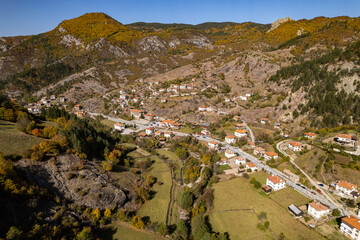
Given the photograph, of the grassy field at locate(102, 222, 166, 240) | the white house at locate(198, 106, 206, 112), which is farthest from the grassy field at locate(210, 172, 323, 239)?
the white house at locate(198, 106, 206, 112)

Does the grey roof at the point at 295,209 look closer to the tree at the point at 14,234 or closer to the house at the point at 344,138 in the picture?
the house at the point at 344,138

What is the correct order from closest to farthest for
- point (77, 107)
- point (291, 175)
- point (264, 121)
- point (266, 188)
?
1. point (266, 188)
2. point (291, 175)
3. point (264, 121)
4. point (77, 107)

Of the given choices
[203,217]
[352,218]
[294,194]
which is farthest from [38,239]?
[352,218]

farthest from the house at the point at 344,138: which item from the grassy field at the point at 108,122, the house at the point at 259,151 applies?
the grassy field at the point at 108,122

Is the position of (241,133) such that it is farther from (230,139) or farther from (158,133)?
A: (158,133)

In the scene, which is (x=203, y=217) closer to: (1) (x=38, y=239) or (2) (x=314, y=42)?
Result: (1) (x=38, y=239)

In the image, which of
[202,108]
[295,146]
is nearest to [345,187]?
[295,146]

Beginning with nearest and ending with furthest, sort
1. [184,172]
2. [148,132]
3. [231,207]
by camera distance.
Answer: [231,207], [184,172], [148,132]
